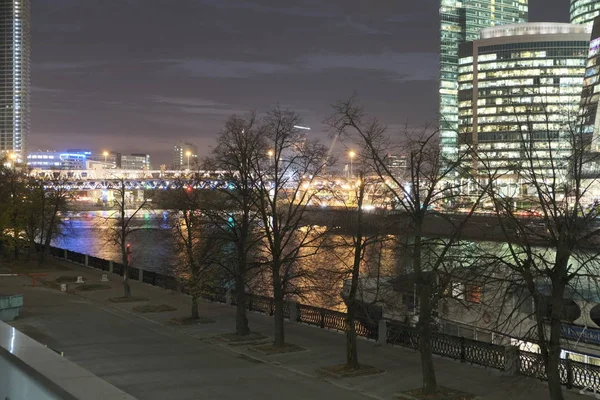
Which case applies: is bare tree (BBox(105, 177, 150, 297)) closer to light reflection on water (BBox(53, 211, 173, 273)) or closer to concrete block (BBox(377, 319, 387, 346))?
light reflection on water (BBox(53, 211, 173, 273))

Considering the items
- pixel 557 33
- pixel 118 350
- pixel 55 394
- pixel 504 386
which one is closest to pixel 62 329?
pixel 118 350

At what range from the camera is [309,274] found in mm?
21391

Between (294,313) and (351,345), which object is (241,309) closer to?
(294,313)

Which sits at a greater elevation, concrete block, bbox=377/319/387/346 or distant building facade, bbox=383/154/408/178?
distant building facade, bbox=383/154/408/178

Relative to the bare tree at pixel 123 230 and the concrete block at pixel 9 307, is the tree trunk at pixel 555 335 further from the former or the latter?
the bare tree at pixel 123 230

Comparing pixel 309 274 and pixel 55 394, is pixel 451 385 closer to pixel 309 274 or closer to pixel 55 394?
pixel 309 274

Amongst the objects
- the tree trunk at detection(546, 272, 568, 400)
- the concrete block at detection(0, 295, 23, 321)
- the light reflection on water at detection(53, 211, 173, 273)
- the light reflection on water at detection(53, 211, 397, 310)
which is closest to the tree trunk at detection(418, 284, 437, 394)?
the tree trunk at detection(546, 272, 568, 400)

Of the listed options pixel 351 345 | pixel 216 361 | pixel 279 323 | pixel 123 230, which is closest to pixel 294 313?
pixel 279 323

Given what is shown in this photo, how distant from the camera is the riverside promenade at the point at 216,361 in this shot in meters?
15.9

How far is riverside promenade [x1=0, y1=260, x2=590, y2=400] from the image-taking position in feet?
52.2

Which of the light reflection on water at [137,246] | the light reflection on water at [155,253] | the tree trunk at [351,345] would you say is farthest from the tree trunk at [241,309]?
the light reflection on water at [137,246]

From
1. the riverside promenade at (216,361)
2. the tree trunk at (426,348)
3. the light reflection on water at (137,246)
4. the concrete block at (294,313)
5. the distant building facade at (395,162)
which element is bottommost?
the light reflection on water at (137,246)

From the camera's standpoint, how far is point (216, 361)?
1956 cm

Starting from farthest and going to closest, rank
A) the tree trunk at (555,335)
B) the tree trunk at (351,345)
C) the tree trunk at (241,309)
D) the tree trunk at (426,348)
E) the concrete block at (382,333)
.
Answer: the tree trunk at (241,309) → the concrete block at (382,333) → the tree trunk at (351,345) → the tree trunk at (426,348) → the tree trunk at (555,335)
